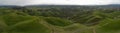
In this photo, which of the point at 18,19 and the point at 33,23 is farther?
the point at 18,19

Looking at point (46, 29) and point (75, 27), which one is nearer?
point (46, 29)

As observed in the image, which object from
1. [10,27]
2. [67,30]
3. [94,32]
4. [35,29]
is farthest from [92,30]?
[10,27]

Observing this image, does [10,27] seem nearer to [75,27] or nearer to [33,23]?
[33,23]

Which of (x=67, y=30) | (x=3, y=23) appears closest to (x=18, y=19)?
(x=3, y=23)

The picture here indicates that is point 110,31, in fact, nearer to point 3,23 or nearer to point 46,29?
point 46,29

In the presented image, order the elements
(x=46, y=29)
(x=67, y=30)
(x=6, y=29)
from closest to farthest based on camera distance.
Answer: (x=6, y=29)
(x=46, y=29)
(x=67, y=30)

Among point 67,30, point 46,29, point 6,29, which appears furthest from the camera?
point 67,30

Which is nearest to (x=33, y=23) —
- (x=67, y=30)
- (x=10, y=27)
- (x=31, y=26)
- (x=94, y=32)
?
(x=31, y=26)

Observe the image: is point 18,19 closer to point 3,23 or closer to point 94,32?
point 3,23
